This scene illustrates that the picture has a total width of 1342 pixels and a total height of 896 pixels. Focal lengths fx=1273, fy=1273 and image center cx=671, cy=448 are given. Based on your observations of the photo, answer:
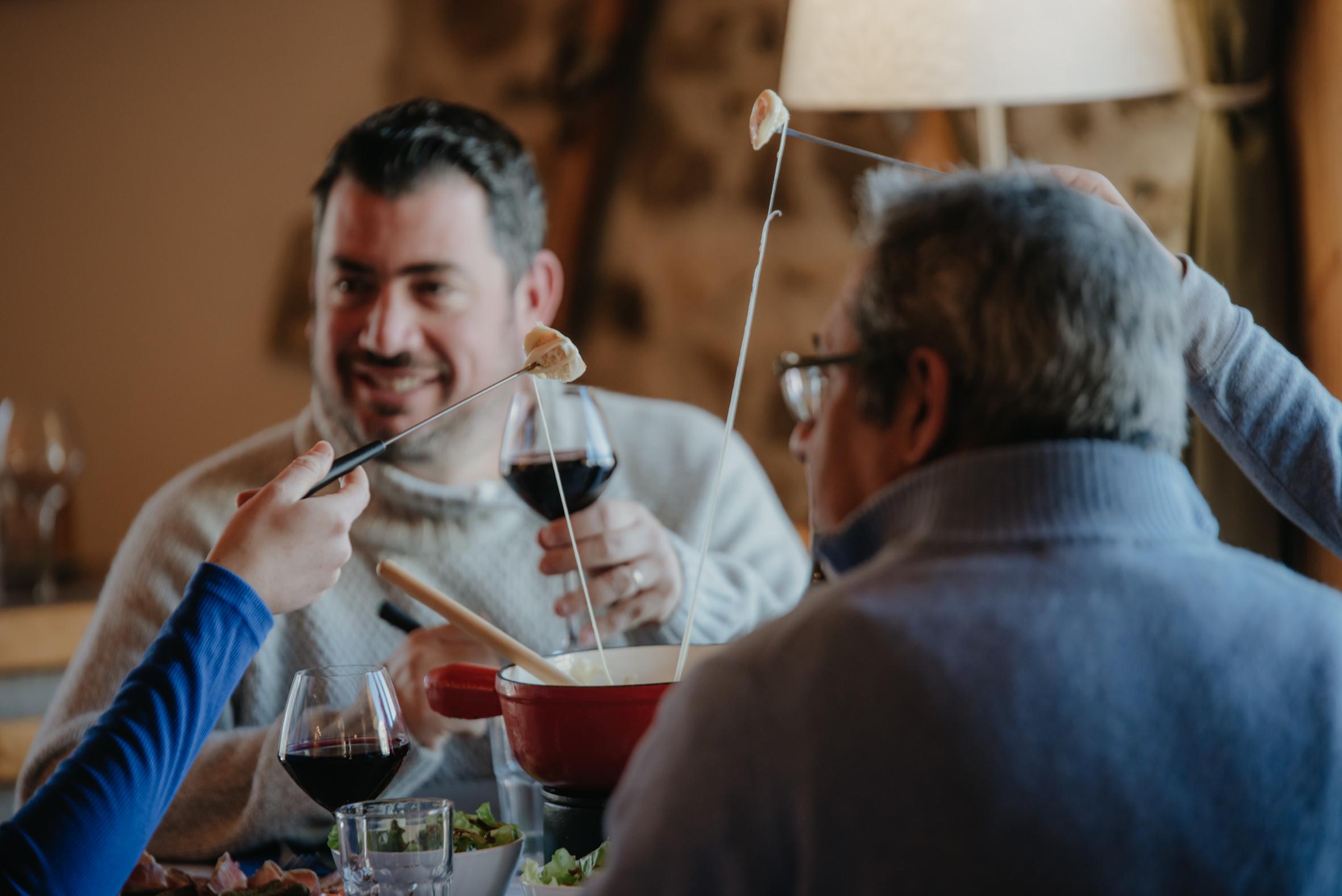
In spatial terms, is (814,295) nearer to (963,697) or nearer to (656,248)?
(656,248)

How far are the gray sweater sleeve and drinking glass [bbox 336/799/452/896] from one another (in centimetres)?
68

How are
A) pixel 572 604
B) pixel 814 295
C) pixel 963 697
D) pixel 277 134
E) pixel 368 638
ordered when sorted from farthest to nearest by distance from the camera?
pixel 277 134 → pixel 814 295 → pixel 368 638 → pixel 572 604 → pixel 963 697

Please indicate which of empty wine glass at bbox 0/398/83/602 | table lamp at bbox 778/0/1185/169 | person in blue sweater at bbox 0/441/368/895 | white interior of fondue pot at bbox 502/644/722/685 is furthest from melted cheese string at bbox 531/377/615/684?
empty wine glass at bbox 0/398/83/602

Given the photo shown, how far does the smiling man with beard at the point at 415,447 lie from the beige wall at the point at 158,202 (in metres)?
1.14

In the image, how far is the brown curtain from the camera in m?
2.01

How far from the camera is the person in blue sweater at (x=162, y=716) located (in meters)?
0.90

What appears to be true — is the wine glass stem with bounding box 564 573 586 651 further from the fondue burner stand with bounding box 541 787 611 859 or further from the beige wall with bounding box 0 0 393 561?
the beige wall with bounding box 0 0 393 561

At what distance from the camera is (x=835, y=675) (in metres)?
0.57

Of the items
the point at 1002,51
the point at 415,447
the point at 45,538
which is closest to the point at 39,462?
the point at 45,538

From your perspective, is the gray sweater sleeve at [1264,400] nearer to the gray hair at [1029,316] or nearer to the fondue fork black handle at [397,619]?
the gray hair at [1029,316]

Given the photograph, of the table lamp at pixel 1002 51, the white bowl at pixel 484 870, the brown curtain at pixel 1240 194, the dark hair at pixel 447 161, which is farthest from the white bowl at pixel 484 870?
the brown curtain at pixel 1240 194

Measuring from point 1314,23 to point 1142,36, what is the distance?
0.94ft

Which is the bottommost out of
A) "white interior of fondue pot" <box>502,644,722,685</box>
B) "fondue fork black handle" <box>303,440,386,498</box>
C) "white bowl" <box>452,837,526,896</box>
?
"white bowl" <box>452,837,526,896</box>

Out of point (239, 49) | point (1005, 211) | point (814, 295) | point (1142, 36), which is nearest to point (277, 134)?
point (239, 49)
